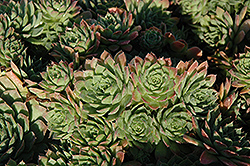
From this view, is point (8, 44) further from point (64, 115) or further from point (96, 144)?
point (96, 144)

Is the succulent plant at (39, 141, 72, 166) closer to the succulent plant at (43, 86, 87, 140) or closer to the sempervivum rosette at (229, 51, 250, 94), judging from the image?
the succulent plant at (43, 86, 87, 140)

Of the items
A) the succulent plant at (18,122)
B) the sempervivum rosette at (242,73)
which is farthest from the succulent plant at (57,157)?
the sempervivum rosette at (242,73)

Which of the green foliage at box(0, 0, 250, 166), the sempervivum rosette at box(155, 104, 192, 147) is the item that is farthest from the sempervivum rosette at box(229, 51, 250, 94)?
the sempervivum rosette at box(155, 104, 192, 147)

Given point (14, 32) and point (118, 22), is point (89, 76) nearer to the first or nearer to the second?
point (118, 22)

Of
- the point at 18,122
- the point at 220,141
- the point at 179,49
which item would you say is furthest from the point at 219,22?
the point at 18,122

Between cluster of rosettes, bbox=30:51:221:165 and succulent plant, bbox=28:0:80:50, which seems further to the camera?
succulent plant, bbox=28:0:80:50

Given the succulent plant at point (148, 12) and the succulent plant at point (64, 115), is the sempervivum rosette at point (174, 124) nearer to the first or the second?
the succulent plant at point (64, 115)
